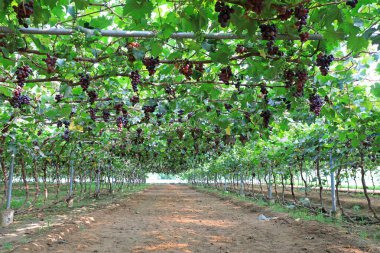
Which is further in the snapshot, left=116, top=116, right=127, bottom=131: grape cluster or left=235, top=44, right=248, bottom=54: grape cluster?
left=116, top=116, right=127, bottom=131: grape cluster

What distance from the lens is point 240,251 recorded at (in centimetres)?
756

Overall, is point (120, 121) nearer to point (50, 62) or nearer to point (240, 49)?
point (50, 62)

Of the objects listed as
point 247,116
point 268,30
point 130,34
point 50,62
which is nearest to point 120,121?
point 247,116

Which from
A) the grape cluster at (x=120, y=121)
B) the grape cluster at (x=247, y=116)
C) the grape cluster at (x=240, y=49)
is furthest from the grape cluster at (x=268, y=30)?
the grape cluster at (x=120, y=121)

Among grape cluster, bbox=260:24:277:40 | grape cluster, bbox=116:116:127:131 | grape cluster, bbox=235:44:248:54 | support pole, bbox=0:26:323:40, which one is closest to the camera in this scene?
grape cluster, bbox=260:24:277:40

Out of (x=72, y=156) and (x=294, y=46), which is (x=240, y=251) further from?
(x=72, y=156)

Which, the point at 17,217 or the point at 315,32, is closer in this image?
the point at 315,32

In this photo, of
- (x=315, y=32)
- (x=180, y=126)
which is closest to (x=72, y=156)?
(x=180, y=126)

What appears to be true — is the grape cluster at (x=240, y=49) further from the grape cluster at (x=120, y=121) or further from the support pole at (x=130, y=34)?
the grape cluster at (x=120, y=121)

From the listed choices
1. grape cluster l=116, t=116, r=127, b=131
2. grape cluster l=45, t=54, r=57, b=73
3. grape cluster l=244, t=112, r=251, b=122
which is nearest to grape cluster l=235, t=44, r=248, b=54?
grape cluster l=45, t=54, r=57, b=73

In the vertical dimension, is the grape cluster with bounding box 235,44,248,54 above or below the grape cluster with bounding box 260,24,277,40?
above

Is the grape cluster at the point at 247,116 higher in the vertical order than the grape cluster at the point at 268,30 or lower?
lower

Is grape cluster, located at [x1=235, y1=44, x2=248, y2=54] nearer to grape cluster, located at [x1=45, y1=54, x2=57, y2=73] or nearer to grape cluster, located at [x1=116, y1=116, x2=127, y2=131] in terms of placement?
grape cluster, located at [x1=45, y1=54, x2=57, y2=73]

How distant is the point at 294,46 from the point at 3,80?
4.93 metres
